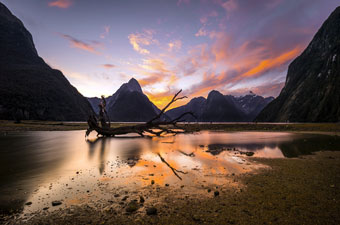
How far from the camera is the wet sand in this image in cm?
407

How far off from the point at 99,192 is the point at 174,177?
324 centimetres

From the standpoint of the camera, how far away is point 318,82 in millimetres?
107625

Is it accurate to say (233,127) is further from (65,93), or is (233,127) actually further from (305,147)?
(65,93)

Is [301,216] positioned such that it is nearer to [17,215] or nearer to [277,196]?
[277,196]

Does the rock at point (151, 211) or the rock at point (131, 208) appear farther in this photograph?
the rock at point (131, 208)

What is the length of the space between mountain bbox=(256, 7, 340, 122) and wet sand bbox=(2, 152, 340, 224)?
10292cm

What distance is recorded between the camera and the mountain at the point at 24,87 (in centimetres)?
9091

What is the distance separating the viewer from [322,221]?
395cm

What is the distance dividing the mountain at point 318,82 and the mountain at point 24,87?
16410 centimetres

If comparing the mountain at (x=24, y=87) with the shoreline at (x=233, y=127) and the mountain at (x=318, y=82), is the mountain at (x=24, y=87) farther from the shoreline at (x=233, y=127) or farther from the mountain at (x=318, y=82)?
the mountain at (x=318, y=82)

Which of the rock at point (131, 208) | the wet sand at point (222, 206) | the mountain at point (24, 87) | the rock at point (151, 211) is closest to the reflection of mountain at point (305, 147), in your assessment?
the wet sand at point (222, 206)

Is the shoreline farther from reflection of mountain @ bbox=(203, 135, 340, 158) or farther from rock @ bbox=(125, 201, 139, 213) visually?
rock @ bbox=(125, 201, 139, 213)

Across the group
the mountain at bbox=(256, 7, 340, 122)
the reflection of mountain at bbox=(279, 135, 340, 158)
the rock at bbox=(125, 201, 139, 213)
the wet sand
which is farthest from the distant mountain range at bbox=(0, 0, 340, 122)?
the rock at bbox=(125, 201, 139, 213)

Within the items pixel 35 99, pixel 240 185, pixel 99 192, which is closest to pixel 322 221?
pixel 240 185
